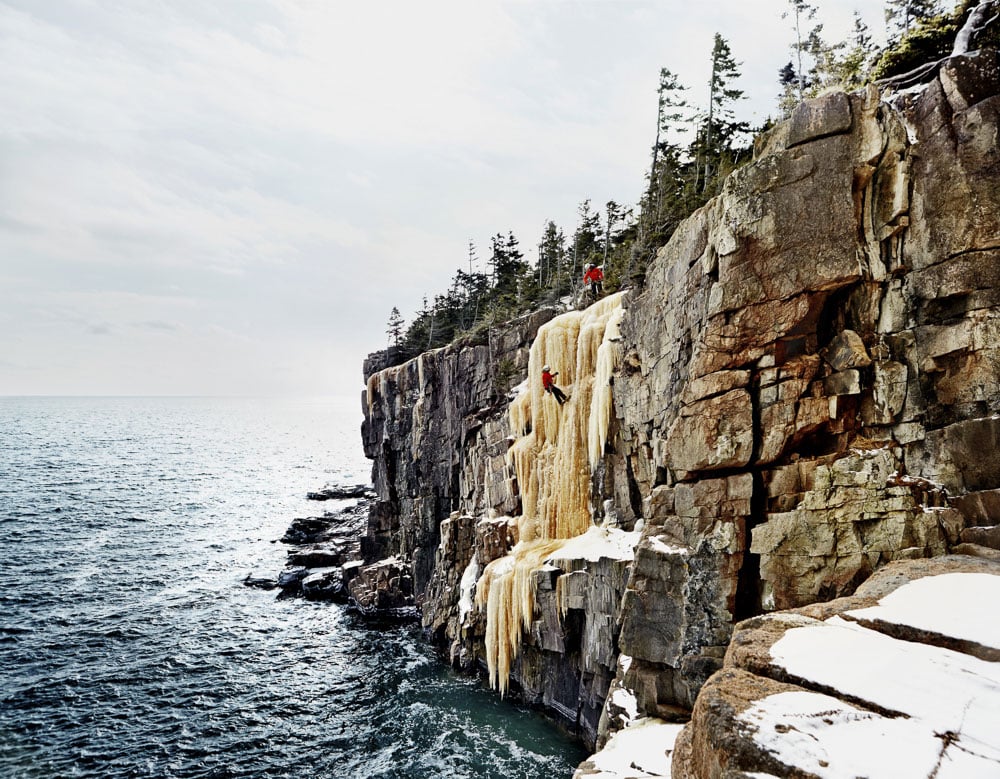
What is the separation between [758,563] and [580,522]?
923cm

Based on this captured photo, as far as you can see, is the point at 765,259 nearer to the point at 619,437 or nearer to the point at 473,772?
the point at 619,437

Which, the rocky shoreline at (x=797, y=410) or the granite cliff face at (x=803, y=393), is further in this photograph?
the granite cliff face at (x=803, y=393)

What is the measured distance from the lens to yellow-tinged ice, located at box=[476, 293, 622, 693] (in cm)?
2036

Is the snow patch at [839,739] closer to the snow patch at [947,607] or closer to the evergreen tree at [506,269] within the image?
the snow patch at [947,607]

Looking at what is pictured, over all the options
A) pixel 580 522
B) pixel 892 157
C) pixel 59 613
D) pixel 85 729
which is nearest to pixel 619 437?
pixel 580 522

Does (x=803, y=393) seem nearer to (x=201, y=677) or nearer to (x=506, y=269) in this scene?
(x=201, y=677)

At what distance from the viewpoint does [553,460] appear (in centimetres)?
2266

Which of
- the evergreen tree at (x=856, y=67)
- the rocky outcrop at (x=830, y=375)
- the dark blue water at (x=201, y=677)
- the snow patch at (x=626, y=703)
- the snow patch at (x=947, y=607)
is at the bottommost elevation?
the dark blue water at (x=201, y=677)

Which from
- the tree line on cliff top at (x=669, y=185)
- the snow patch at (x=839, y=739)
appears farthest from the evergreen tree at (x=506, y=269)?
the snow patch at (x=839, y=739)

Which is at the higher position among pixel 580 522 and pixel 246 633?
pixel 580 522

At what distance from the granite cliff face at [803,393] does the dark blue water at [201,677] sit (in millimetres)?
5845

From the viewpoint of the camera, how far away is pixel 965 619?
722 cm

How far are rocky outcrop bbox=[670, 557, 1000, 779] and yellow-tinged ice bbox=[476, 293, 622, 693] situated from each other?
1235cm

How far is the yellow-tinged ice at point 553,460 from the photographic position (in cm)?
2036
